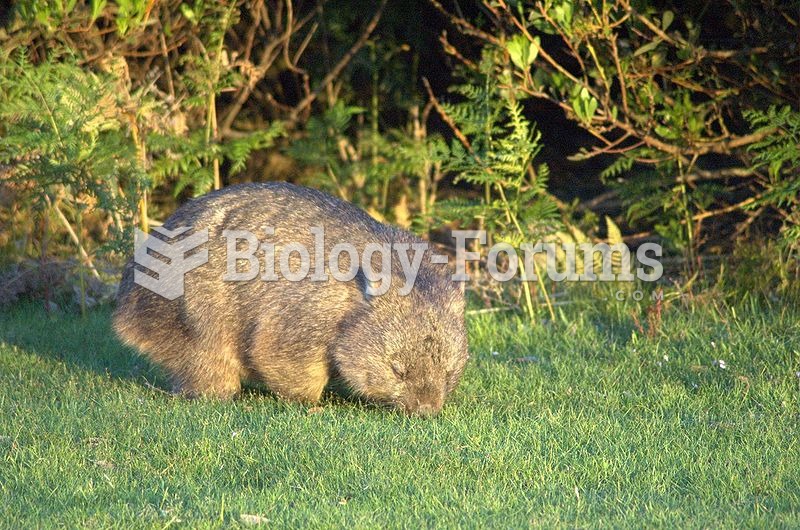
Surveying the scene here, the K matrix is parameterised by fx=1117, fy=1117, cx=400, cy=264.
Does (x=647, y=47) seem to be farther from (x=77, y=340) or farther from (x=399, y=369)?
(x=77, y=340)

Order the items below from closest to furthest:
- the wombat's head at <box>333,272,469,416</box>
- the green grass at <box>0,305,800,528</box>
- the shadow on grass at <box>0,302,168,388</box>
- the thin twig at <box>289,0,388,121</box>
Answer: the green grass at <box>0,305,800,528</box> < the wombat's head at <box>333,272,469,416</box> < the shadow on grass at <box>0,302,168,388</box> < the thin twig at <box>289,0,388,121</box>

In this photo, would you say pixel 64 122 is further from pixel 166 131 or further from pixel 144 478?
pixel 144 478

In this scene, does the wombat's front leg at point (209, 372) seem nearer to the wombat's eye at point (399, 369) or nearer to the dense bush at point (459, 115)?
the wombat's eye at point (399, 369)

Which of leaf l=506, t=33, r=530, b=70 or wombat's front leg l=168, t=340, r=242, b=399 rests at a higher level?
leaf l=506, t=33, r=530, b=70

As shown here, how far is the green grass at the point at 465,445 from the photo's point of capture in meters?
5.00

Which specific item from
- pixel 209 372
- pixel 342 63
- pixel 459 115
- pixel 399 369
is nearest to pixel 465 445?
pixel 399 369

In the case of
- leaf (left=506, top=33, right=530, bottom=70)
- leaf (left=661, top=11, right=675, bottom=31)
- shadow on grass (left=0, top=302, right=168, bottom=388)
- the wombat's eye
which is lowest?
shadow on grass (left=0, top=302, right=168, bottom=388)

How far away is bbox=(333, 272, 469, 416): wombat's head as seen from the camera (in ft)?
21.1

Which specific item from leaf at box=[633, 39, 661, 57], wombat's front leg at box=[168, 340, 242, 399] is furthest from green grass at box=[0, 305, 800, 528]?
leaf at box=[633, 39, 661, 57]

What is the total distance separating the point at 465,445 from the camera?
594 centimetres

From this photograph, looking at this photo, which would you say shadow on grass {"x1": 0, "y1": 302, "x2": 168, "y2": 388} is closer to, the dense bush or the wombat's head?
the dense bush

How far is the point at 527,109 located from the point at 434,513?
7838mm

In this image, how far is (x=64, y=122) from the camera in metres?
8.70

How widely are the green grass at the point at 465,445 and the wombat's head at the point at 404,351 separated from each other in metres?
0.17
